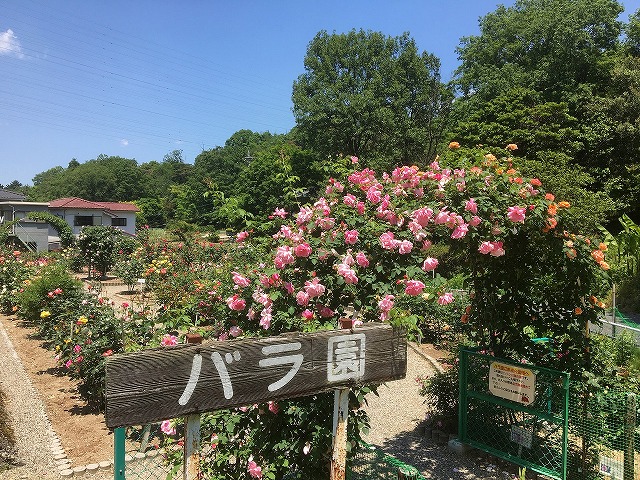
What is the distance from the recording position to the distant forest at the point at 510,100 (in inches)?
777

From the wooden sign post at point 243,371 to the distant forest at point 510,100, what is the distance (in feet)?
44.9

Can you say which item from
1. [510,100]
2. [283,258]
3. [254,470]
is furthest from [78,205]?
[254,470]

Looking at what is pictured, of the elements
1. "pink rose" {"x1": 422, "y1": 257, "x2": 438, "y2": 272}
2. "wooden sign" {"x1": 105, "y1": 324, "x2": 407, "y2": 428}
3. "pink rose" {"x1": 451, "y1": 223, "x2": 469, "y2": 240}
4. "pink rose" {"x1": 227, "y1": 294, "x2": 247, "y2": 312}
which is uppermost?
"pink rose" {"x1": 451, "y1": 223, "x2": 469, "y2": 240}

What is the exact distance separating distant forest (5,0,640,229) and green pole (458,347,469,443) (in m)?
11.4

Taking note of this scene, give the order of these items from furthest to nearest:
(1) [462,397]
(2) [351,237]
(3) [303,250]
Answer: (1) [462,397] < (2) [351,237] < (3) [303,250]

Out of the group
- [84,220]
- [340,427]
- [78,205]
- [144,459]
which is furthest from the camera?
[84,220]

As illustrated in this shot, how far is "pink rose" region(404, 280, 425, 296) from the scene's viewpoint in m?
2.89

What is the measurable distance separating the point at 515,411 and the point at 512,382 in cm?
49

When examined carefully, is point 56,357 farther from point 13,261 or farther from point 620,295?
point 620,295

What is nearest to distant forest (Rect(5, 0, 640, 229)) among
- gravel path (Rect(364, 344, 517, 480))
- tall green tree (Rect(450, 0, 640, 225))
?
tall green tree (Rect(450, 0, 640, 225))

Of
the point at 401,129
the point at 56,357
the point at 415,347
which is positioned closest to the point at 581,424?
the point at 415,347

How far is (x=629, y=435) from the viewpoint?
409 cm

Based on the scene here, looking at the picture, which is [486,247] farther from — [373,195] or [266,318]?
[266,318]

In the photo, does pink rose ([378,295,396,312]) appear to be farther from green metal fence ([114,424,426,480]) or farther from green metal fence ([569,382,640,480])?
green metal fence ([569,382,640,480])
